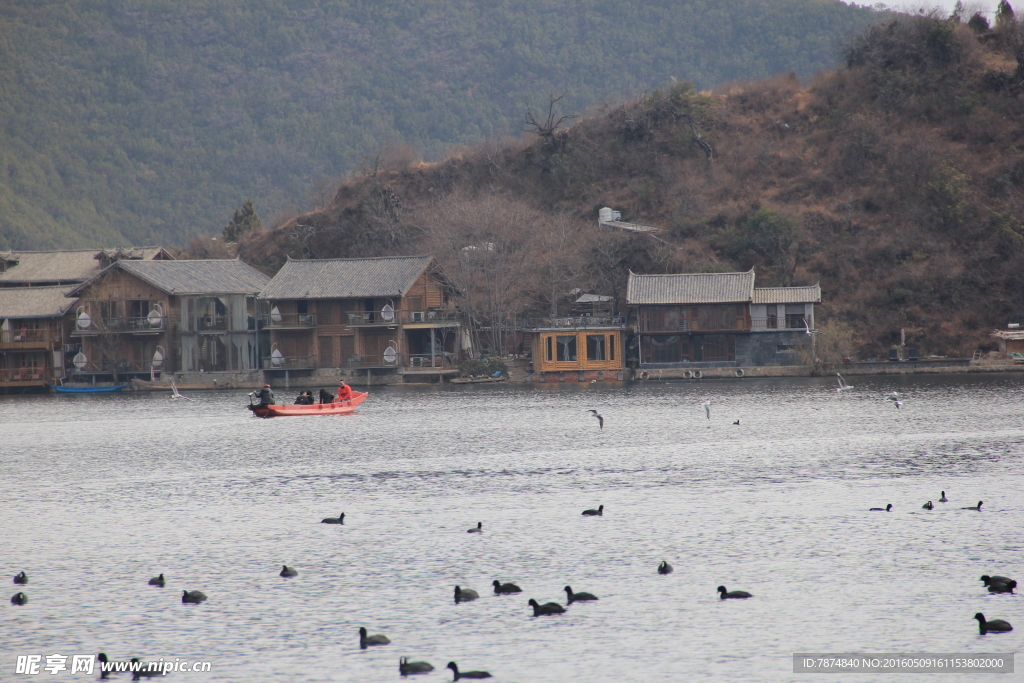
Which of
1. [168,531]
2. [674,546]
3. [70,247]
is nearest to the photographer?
[674,546]

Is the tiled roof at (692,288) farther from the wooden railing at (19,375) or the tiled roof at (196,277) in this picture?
the wooden railing at (19,375)

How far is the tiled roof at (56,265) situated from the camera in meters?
92.0

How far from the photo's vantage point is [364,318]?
7900cm

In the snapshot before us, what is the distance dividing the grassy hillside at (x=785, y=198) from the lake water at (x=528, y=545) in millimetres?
30585

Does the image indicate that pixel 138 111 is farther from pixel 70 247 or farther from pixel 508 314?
pixel 508 314

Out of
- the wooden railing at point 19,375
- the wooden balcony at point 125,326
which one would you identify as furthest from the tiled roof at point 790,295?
the wooden railing at point 19,375

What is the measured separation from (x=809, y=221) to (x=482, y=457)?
2202 inches

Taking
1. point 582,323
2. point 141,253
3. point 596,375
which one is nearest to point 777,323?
point 596,375

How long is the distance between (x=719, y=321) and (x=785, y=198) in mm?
A: 24113

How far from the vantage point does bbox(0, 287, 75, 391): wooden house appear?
83625 mm

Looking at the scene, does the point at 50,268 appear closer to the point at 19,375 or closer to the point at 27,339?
the point at 27,339

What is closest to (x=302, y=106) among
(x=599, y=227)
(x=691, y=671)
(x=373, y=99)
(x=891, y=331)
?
(x=373, y=99)

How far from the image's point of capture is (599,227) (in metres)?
92.2

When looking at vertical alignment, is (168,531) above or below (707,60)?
below
